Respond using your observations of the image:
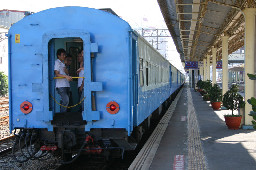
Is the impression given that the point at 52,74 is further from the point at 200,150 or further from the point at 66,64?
the point at 200,150

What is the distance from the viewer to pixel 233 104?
11789 mm

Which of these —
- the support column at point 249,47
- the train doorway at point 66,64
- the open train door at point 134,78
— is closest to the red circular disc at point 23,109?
the train doorway at point 66,64

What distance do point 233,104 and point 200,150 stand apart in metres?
4.18

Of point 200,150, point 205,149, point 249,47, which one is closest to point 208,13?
point 249,47

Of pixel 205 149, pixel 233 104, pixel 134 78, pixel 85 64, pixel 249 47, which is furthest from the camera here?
pixel 233 104

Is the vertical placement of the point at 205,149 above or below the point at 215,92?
below

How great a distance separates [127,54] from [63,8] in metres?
1.53

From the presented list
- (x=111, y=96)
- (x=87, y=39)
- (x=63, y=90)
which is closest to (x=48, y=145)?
(x=63, y=90)

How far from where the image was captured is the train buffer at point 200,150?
6795 millimetres

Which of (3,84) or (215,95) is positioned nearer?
(215,95)

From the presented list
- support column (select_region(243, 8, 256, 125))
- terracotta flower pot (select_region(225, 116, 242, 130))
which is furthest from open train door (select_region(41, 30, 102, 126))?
support column (select_region(243, 8, 256, 125))

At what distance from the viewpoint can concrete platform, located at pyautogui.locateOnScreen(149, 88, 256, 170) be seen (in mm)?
6812

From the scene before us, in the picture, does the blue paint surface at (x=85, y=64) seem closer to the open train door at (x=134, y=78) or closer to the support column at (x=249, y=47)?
the open train door at (x=134, y=78)

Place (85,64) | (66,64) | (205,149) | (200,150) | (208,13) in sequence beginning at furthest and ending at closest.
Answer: (208,13)
(205,149)
(200,150)
(66,64)
(85,64)
